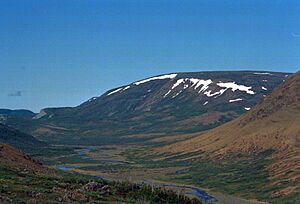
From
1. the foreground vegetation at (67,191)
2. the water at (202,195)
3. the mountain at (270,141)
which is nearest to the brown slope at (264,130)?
the mountain at (270,141)

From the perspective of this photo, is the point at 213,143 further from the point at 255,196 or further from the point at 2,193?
Result: the point at 2,193

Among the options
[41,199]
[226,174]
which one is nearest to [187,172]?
[226,174]

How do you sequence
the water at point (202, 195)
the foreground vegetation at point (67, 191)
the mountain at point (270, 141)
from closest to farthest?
1. the foreground vegetation at point (67, 191)
2. the water at point (202, 195)
3. the mountain at point (270, 141)

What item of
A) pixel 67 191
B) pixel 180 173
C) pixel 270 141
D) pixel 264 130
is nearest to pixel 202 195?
pixel 180 173

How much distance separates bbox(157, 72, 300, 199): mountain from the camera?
121 meters

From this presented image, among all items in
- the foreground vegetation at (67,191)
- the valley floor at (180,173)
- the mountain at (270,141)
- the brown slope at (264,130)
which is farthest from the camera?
the brown slope at (264,130)

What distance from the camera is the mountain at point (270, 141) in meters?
121

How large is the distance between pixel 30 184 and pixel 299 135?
123 meters

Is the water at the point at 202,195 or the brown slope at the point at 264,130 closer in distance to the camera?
the water at the point at 202,195

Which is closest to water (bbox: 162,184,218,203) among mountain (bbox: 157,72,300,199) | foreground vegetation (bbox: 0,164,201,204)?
mountain (bbox: 157,72,300,199)

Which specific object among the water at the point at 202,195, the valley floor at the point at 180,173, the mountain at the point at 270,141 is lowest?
the water at the point at 202,195

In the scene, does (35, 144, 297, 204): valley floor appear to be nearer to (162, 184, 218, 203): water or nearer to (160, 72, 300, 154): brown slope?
(162, 184, 218, 203): water

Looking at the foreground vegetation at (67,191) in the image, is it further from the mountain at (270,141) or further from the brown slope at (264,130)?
the brown slope at (264,130)

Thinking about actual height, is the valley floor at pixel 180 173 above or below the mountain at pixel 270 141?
below
